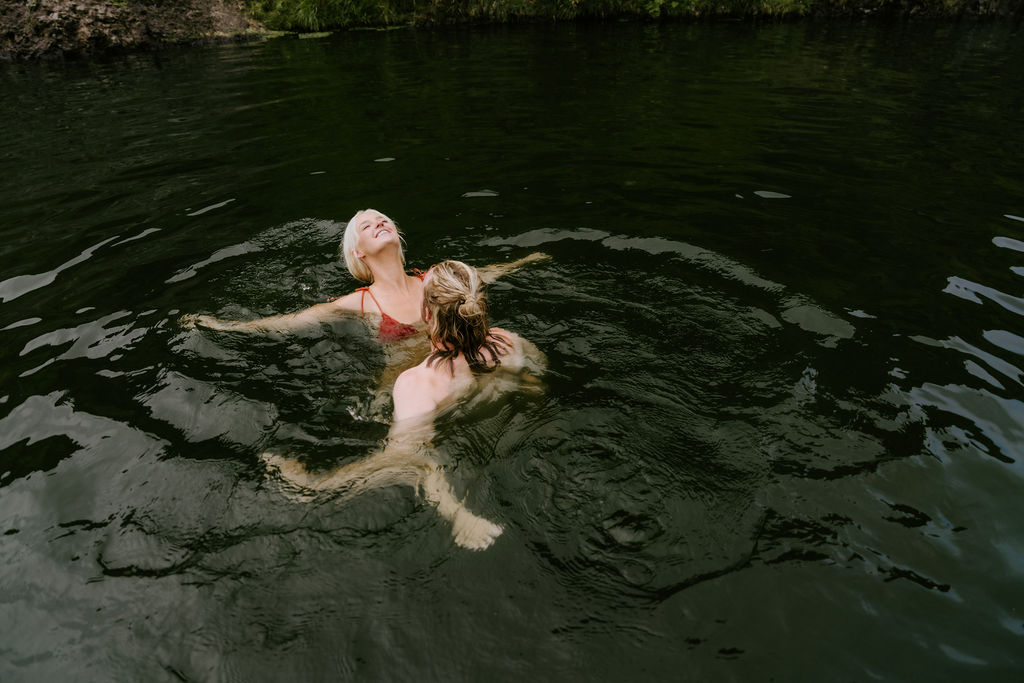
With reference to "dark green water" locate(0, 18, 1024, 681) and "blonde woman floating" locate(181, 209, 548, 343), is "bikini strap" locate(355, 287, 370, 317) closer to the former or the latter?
"blonde woman floating" locate(181, 209, 548, 343)

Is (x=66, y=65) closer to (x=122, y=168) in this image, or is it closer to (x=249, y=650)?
(x=122, y=168)

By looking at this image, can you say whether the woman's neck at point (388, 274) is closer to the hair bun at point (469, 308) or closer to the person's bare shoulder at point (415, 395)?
the person's bare shoulder at point (415, 395)

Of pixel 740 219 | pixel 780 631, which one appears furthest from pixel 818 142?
pixel 780 631

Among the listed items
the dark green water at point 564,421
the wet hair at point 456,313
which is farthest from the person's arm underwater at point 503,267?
the wet hair at point 456,313

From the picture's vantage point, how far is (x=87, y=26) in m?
20.2

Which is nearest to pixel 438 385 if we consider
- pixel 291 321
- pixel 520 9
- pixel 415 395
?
pixel 415 395

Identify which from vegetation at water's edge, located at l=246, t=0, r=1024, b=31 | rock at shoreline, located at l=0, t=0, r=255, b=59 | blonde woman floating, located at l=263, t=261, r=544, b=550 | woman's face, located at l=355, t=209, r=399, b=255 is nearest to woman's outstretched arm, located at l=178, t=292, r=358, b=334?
woman's face, located at l=355, t=209, r=399, b=255

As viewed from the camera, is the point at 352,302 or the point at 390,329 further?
the point at 352,302

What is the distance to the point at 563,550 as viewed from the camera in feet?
10.5

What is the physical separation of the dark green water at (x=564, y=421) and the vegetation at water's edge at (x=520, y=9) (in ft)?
59.4

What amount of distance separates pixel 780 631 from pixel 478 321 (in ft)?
7.96

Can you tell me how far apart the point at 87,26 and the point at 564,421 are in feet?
80.3

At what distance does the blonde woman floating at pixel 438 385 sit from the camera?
3723 millimetres

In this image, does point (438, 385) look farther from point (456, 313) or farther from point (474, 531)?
point (474, 531)
